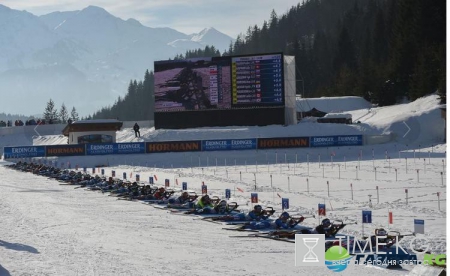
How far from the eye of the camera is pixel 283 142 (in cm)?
7250

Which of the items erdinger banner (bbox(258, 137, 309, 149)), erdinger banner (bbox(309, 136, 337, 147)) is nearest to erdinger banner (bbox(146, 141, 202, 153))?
erdinger banner (bbox(258, 137, 309, 149))

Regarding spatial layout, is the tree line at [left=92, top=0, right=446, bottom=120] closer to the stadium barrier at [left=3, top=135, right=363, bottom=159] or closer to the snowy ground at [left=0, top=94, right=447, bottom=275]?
the stadium barrier at [left=3, top=135, right=363, bottom=159]

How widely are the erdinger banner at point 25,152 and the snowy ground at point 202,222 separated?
4.78 meters

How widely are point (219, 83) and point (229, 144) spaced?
6.62 metres

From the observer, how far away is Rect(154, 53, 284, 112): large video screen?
245 feet

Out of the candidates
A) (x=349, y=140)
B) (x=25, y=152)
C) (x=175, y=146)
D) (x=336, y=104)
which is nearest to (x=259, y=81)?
(x=349, y=140)

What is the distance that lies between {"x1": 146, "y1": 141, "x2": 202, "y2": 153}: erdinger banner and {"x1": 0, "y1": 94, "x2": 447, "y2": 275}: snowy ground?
1241 mm

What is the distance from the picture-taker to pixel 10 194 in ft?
143

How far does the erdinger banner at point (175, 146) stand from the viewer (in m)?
71.9

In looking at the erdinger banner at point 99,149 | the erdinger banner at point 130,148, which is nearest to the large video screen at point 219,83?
the erdinger banner at point 130,148

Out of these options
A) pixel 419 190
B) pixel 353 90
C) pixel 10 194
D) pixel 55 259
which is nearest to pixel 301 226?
pixel 55 259

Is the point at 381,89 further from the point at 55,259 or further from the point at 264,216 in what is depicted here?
the point at 55,259

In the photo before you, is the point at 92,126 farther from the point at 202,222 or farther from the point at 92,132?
the point at 202,222

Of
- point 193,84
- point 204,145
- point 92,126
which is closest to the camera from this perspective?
point 204,145
